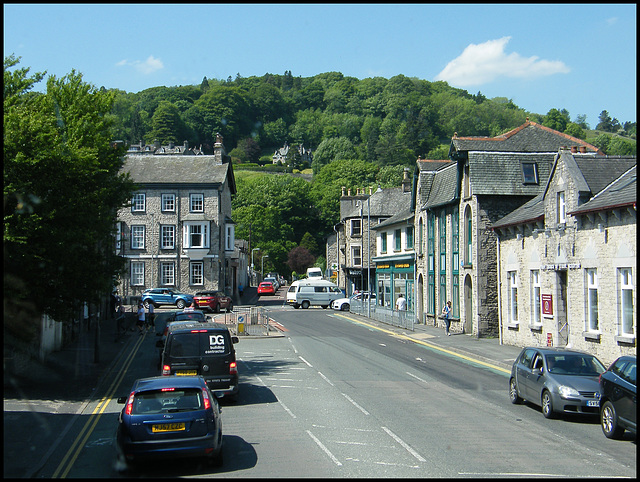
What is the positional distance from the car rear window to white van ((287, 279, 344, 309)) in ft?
147

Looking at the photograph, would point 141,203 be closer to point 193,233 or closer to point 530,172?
point 193,233

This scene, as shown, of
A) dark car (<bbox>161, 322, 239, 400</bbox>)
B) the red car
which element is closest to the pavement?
dark car (<bbox>161, 322, 239, 400</bbox>)

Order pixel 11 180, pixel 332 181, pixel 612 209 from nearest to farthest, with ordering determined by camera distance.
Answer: pixel 11 180, pixel 612 209, pixel 332 181

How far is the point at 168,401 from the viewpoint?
10898mm

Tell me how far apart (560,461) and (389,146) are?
132351 mm

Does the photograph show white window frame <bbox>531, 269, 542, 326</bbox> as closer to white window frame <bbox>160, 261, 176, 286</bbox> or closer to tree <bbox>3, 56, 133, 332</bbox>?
tree <bbox>3, 56, 133, 332</bbox>

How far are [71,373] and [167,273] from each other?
3464 centimetres

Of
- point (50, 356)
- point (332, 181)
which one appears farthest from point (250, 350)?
point (332, 181)

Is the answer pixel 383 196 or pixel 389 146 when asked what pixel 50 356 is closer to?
pixel 383 196

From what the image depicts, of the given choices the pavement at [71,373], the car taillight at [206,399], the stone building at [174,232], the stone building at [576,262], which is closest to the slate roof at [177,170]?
the stone building at [174,232]

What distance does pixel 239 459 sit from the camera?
11.1 meters

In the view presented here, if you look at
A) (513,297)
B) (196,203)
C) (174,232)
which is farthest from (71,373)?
(196,203)

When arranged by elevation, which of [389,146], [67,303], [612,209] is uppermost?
[389,146]

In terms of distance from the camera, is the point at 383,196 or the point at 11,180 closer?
the point at 11,180
